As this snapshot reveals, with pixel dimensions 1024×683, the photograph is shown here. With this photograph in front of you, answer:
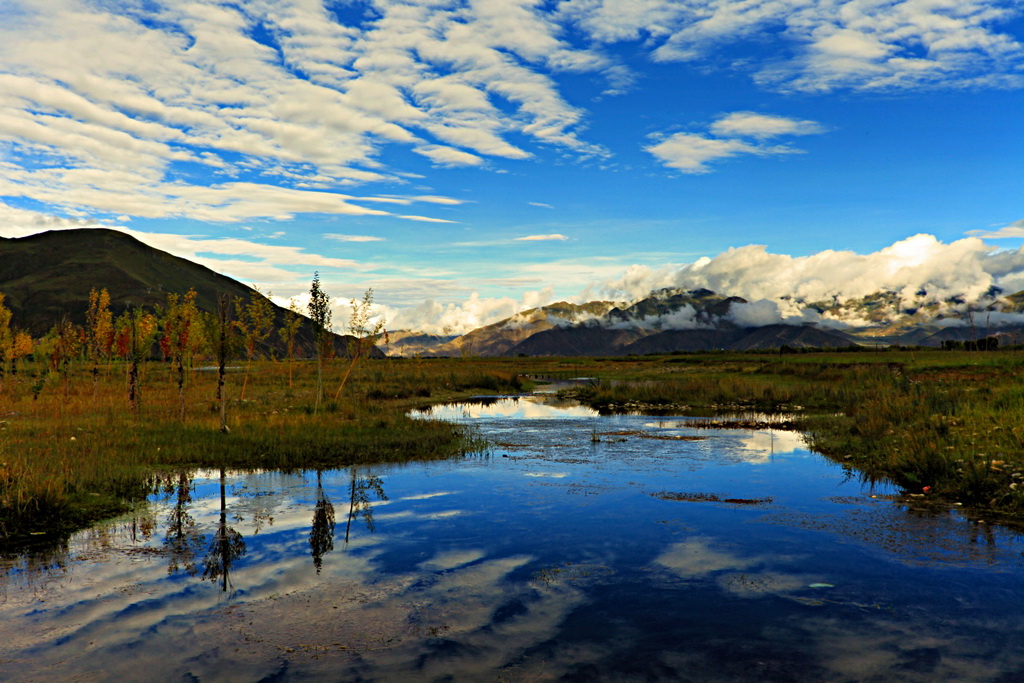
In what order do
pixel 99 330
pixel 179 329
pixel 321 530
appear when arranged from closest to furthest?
1. pixel 321 530
2. pixel 179 329
3. pixel 99 330

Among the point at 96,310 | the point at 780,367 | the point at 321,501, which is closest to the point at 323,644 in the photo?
the point at 321,501

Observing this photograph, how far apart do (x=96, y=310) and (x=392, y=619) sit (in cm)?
4204

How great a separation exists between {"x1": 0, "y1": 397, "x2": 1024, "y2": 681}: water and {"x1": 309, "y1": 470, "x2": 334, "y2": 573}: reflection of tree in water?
0.22ft

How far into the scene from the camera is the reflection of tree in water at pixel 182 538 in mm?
10469

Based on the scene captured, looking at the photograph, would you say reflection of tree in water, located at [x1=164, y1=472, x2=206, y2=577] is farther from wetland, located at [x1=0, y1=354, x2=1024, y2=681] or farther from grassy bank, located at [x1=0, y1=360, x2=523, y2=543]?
Answer: grassy bank, located at [x1=0, y1=360, x2=523, y2=543]

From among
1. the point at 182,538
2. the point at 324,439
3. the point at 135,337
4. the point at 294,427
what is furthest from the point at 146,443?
the point at 135,337

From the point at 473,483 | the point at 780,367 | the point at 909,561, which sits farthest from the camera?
the point at 780,367

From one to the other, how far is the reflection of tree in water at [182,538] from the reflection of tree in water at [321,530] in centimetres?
194

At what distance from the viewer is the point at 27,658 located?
7266 mm

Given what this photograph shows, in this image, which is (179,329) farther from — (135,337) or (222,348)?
(222,348)

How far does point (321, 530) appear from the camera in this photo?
12641 millimetres

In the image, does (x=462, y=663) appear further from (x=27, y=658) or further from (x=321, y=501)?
(x=321, y=501)

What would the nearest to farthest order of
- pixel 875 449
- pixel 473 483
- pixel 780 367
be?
pixel 473 483 < pixel 875 449 < pixel 780 367

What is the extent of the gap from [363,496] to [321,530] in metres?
3.18
